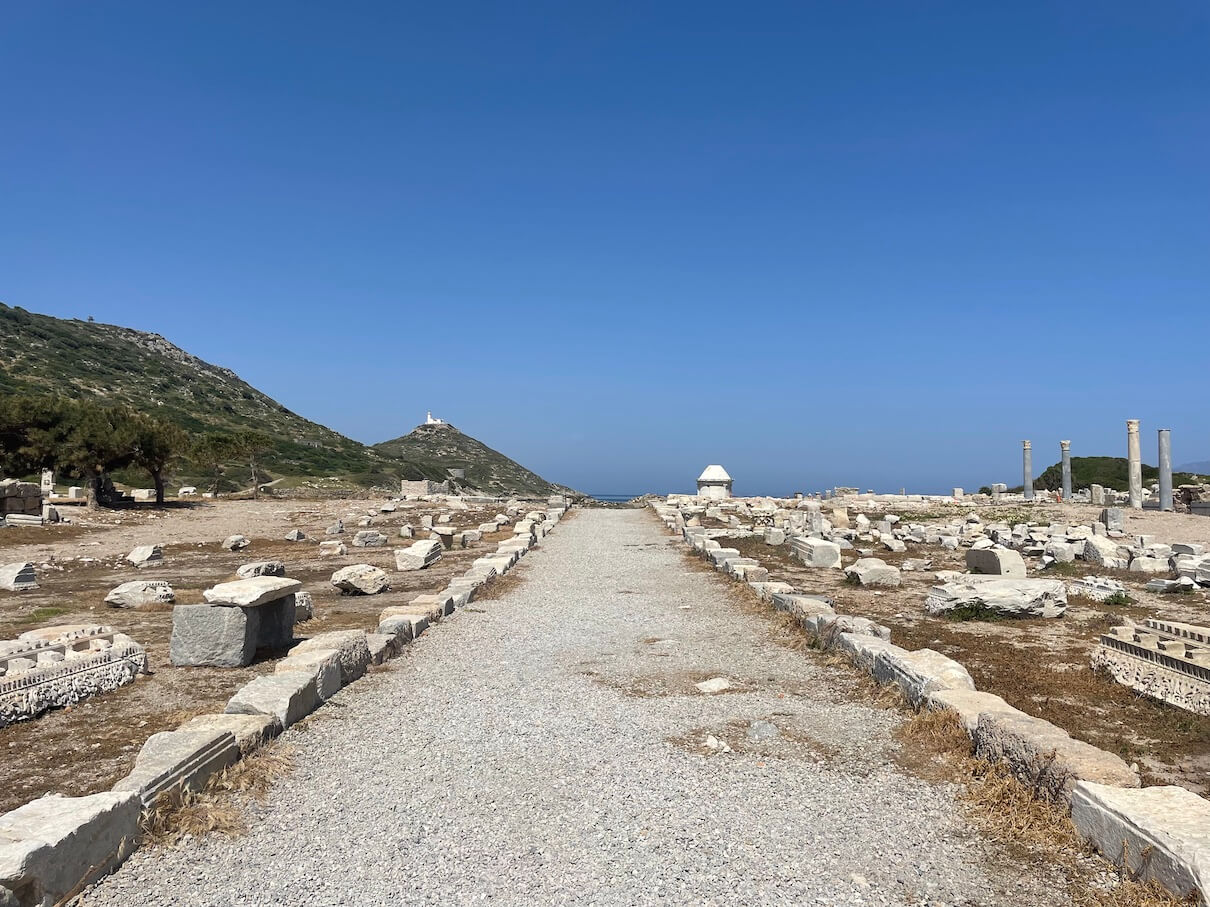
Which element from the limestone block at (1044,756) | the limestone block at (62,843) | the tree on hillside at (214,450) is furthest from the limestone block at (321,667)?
the tree on hillside at (214,450)

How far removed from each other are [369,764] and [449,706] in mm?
1480

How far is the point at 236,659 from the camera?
27.5ft

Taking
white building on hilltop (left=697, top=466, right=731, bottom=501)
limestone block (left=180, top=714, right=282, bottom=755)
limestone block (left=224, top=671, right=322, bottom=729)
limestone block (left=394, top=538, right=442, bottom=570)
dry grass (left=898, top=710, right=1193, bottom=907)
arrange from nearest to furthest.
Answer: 1. dry grass (left=898, top=710, right=1193, bottom=907)
2. limestone block (left=180, top=714, right=282, bottom=755)
3. limestone block (left=224, top=671, right=322, bottom=729)
4. limestone block (left=394, top=538, right=442, bottom=570)
5. white building on hilltop (left=697, top=466, right=731, bottom=501)

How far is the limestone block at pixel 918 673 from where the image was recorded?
6.63 metres

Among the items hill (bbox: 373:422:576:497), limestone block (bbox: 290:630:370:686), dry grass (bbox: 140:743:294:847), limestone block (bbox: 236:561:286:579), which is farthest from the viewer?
hill (bbox: 373:422:576:497)

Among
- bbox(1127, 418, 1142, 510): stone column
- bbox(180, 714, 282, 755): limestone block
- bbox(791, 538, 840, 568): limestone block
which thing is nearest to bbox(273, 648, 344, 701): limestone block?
bbox(180, 714, 282, 755): limestone block

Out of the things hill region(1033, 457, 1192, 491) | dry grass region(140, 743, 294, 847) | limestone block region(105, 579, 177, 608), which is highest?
hill region(1033, 457, 1192, 491)

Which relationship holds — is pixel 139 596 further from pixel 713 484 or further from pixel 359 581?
pixel 713 484

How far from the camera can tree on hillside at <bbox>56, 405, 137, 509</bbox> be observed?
→ 29.5 meters

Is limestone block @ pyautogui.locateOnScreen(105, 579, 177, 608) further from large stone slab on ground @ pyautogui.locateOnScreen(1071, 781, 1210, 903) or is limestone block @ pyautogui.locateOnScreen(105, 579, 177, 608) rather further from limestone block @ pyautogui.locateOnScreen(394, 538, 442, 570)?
large stone slab on ground @ pyautogui.locateOnScreen(1071, 781, 1210, 903)

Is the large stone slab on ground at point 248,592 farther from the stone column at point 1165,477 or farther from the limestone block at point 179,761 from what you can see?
the stone column at point 1165,477

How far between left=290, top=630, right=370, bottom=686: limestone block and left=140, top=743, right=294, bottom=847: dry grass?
2.18m

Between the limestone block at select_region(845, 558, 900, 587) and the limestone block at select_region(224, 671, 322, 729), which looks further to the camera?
the limestone block at select_region(845, 558, 900, 587)

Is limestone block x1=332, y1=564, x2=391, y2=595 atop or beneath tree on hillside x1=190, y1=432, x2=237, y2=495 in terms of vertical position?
beneath
